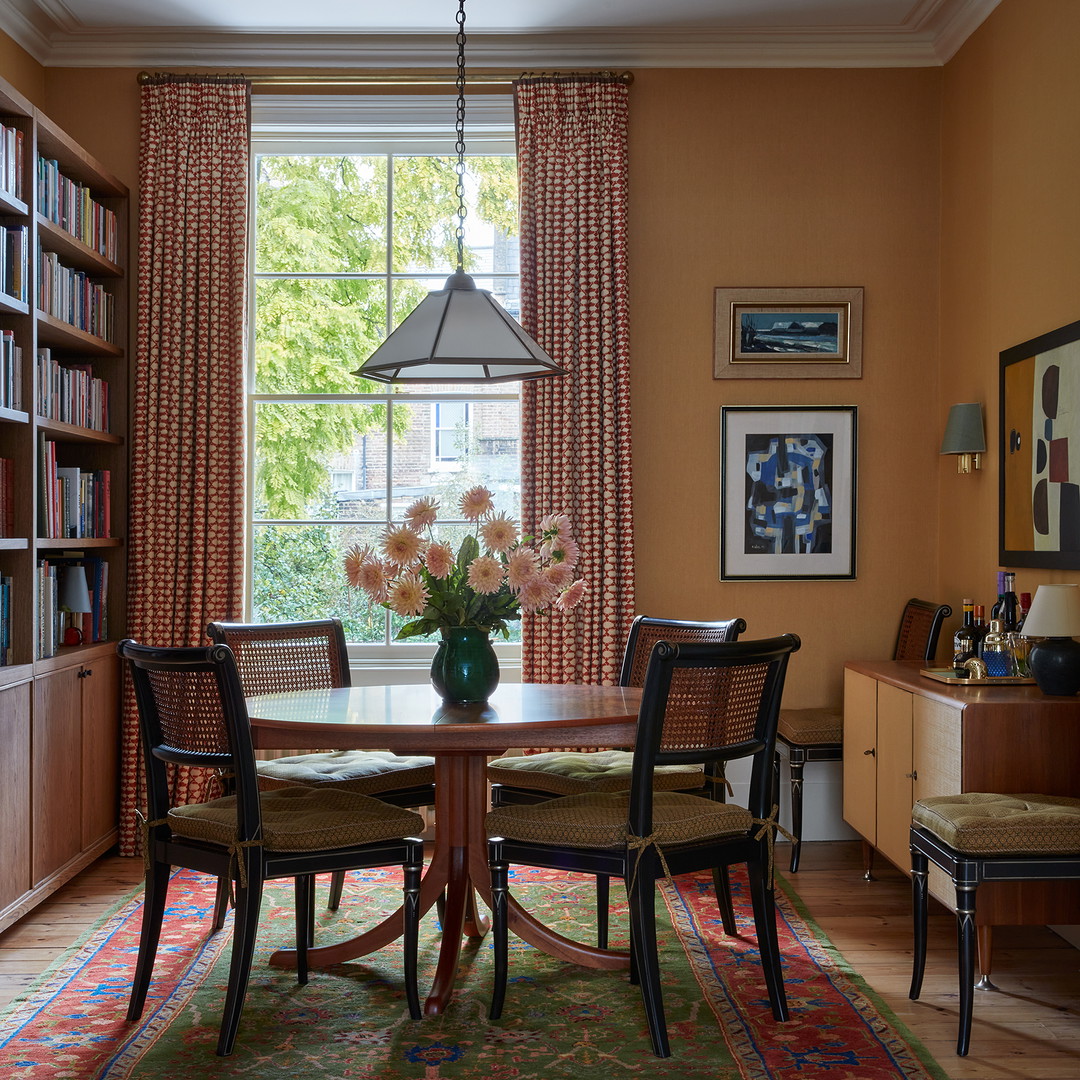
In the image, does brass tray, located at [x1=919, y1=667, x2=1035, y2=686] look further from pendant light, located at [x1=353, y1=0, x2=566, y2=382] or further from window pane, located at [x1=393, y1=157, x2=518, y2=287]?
window pane, located at [x1=393, y1=157, x2=518, y2=287]

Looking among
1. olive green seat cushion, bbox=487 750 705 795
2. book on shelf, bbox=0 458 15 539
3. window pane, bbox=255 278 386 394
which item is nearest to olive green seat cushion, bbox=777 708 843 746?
olive green seat cushion, bbox=487 750 705 795

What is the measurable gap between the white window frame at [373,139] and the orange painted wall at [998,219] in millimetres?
1818

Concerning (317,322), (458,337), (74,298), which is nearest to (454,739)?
(458,337)

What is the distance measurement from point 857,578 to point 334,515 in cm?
223

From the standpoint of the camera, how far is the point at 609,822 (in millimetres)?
2703

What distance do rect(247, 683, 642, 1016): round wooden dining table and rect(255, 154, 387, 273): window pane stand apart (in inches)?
87.5

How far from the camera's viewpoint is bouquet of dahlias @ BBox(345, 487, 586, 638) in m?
2.96

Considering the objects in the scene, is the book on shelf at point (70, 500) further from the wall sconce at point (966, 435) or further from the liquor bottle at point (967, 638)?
the wall sconce at point (966, 435)

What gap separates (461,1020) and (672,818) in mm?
737

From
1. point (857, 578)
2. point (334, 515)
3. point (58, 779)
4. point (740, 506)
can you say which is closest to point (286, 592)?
point (334, 515)

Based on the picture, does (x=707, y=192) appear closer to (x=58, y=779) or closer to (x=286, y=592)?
(x=286, y=592)

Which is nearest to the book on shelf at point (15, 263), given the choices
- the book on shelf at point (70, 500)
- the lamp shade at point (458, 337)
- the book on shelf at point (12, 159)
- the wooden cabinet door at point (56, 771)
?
the book on shelf at point (12, 159)

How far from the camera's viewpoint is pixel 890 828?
149 inches

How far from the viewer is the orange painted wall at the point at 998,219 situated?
11.7 ft
